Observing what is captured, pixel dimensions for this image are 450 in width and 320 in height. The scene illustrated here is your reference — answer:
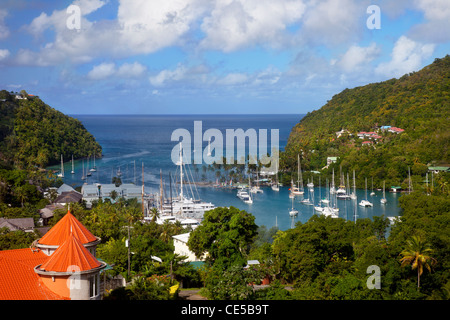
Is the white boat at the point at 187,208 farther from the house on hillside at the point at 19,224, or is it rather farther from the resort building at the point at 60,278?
the resort building at the point at 60,278

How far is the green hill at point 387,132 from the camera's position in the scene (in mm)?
45875

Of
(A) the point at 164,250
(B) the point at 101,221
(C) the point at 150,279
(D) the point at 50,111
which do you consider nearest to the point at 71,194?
(B) the point at 101,221

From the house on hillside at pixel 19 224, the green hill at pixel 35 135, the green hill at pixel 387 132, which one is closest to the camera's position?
the house on hillside at pixel 19 224

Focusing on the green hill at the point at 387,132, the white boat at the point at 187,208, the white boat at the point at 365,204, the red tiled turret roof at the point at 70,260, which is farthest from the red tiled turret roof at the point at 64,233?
the green hill at the point at 387,132

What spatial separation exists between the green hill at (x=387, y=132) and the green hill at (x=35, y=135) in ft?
85.2

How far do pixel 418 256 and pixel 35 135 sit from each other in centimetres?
5099

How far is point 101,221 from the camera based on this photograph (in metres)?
21.5

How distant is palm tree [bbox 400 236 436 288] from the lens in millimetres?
14352

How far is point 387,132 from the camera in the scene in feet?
179

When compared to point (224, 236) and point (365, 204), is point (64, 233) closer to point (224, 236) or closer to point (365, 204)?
point (224, 236)

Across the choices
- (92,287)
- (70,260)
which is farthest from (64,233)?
(92,287)

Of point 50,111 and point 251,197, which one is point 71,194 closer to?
point 251,197

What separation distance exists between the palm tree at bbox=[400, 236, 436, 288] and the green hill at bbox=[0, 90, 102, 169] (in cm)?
4133
